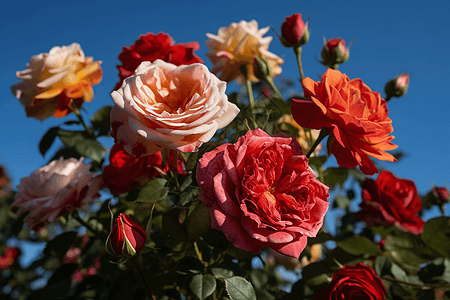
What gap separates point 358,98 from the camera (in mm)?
681

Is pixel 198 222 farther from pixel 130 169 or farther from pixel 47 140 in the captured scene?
pixel 47 140

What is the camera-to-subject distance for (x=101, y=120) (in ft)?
3.62

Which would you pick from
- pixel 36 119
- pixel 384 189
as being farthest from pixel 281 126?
pixel 36 119

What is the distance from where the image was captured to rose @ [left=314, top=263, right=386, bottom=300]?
0.75 meters

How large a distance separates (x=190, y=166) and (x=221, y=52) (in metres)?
0.49

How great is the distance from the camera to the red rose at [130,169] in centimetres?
79

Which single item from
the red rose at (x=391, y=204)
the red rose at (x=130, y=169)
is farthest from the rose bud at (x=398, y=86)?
the red rose at (x=130, y=169)

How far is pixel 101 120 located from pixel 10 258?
2.14 m

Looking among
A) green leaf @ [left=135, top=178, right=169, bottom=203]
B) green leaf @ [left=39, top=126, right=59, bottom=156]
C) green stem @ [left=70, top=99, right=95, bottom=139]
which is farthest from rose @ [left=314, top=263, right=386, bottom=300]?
green leaf @ [left=39, top=126, right=59, bottom=156]

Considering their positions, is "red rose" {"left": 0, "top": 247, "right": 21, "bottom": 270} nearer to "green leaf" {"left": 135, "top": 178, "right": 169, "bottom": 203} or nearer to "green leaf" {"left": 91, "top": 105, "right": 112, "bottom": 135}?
"green leaf" {"left": 91, "top": 105, "right": 112, "bottom": 135}

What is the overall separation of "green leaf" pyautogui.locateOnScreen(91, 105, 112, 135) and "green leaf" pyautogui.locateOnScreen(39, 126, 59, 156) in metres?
0.12

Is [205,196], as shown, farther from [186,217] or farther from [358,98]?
[358,98]

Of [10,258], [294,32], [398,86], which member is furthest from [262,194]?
[10,258]

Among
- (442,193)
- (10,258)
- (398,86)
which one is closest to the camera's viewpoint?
(398,86)
